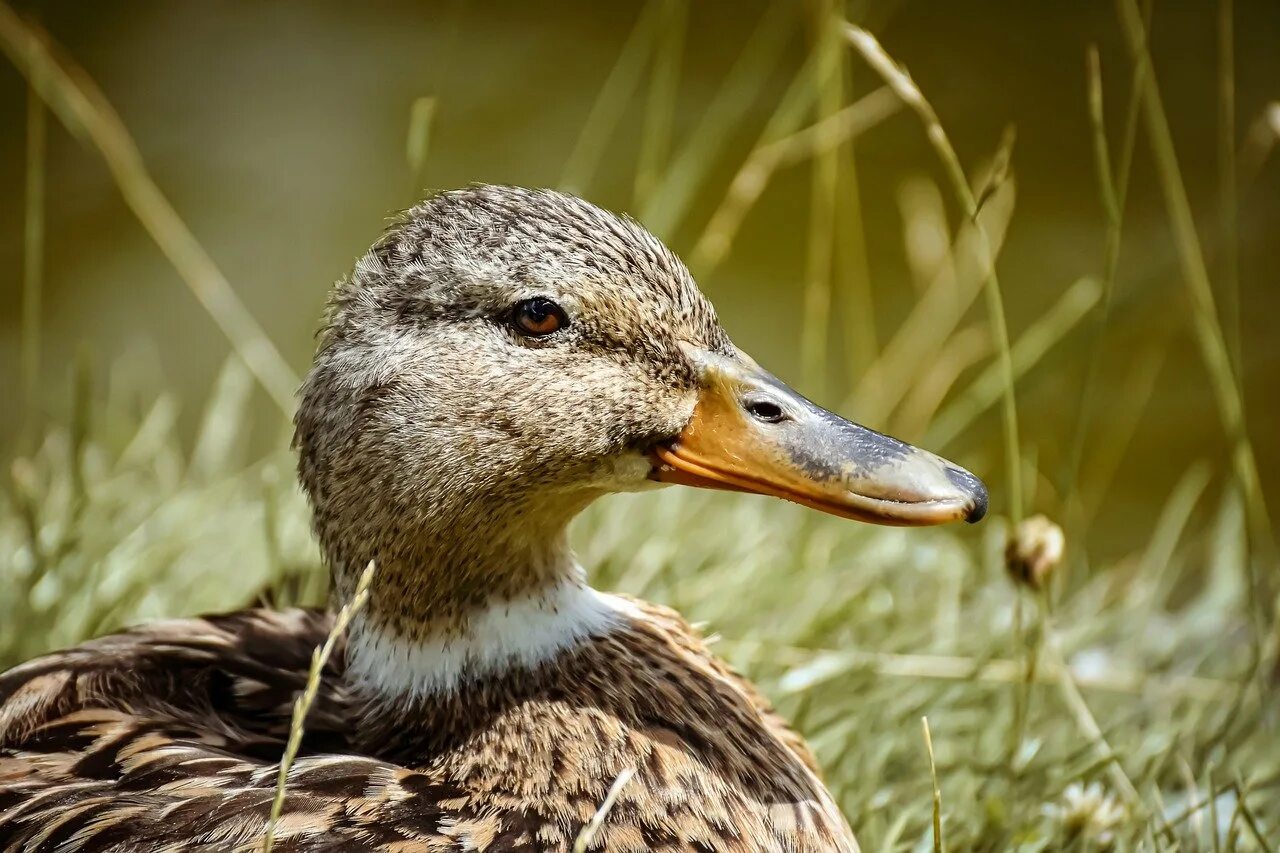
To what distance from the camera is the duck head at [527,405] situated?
182 cm

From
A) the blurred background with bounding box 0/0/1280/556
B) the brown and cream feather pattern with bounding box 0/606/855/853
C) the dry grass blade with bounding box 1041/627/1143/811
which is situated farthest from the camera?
the blurred background with bounding box 0/0/1280/556

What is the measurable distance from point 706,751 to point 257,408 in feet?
10.9

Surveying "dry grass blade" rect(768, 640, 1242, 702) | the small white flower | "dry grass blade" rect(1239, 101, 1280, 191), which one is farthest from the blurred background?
the small white flower

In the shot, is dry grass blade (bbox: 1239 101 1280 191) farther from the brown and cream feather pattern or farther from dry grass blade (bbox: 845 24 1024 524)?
the brown and cream feather pattern

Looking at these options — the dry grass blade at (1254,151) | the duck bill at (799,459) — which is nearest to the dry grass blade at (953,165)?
the duck bill at (799,459)

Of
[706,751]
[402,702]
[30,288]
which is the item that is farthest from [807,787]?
[30,288]

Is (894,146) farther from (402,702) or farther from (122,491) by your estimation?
(402,702)

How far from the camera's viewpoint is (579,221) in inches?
73.9

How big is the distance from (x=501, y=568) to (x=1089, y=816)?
917 mm

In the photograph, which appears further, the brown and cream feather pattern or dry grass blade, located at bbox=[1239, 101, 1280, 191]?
dry grass blade, located at bbox=[1239, 101, 1280, 191]

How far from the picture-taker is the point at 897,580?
3.18 metres

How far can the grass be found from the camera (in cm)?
221

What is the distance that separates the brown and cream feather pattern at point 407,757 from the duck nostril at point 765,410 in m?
0.36

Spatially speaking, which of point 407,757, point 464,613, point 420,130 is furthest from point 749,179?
point 407,757
